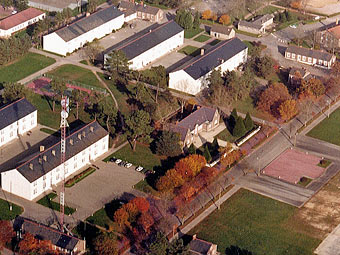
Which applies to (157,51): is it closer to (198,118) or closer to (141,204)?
(198,118)

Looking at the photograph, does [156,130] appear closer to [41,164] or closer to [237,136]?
[237,136]

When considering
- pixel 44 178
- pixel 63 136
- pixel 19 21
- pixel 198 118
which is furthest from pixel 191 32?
pixel 63 136

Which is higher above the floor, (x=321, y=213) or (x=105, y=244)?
(x=105, y=244)

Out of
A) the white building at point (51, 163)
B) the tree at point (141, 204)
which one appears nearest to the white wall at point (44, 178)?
the white building at point (51, 163)

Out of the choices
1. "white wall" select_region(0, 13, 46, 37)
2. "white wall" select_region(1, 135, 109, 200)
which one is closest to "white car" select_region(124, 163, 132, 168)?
"white wall" select_region(1, 135, 109, 200)

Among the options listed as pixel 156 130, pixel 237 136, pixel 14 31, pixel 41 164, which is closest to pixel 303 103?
pixel 237 136

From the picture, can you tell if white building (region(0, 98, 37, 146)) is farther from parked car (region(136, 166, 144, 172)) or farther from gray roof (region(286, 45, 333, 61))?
gray roof (region(286, 45, 333, 61))

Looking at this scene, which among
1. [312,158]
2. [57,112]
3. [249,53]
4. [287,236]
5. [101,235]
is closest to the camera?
[101,235]
